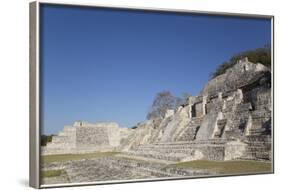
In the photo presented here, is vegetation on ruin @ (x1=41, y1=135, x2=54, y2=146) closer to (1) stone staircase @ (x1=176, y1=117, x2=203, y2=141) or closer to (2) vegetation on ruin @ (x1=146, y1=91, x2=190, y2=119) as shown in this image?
(2) vegetation on ruin @ (x1=146, y1=91, x2=190, y2=119)

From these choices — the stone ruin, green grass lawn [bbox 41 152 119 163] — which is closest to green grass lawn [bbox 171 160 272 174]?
the stone ruin

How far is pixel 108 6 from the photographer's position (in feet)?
27.7

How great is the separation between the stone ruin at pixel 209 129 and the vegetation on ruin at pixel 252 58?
0.23 ft

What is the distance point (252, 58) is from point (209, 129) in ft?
4.08

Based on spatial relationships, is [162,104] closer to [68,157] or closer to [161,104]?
[161,104]

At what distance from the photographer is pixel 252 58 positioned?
953 centimetres

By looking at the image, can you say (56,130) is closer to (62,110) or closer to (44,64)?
(62,110)

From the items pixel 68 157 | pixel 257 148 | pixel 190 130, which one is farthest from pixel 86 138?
pixel 257 148

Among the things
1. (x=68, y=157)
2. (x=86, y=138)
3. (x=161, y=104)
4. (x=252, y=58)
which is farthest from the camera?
(x=252, y=58)

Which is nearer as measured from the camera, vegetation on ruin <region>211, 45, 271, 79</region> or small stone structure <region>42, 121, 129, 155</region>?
small stone structure <region>42, 121, 129, 155</region>

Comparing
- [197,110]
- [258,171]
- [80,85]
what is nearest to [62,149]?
[80,85]

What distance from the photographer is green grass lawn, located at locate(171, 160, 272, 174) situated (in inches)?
358

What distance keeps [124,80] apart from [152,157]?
111cm

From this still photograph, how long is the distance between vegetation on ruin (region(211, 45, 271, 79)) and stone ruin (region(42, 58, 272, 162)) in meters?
0.07
